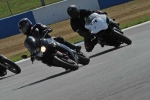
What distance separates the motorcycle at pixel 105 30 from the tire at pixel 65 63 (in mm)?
2052

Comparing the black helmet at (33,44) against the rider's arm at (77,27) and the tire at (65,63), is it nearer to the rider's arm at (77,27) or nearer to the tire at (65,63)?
the tire at (65,63)

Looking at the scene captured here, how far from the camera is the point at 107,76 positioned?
10.4 meters

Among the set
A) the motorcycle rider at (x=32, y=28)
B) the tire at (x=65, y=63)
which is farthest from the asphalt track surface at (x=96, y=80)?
the motorcycle rider at (x=32, y=28)

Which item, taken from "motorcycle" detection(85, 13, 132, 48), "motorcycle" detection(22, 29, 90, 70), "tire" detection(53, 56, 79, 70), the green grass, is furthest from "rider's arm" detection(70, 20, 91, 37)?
the green grass

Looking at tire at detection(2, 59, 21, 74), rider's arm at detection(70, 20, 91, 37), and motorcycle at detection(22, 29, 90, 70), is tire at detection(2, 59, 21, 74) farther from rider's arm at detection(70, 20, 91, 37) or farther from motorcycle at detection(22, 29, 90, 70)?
motorcycle at detection(22, 29, 90, 70)

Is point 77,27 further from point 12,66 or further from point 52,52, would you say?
point 52,52

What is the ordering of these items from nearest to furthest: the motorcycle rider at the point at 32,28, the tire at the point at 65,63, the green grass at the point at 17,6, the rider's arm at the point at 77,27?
the tire at the point at 65,63 < the motorcycle rider at the point at 32,28 < the rider's arm at the point at 77,27 < the green grass at the point at 17,6

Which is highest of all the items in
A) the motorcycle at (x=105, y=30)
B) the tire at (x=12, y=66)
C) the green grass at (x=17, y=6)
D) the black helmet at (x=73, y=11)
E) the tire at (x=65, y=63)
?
the black helmet at (x=73, y=11)

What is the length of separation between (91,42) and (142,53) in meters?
3.27

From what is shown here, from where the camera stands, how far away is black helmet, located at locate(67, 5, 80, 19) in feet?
47.0

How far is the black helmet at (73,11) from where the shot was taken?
14327 mm

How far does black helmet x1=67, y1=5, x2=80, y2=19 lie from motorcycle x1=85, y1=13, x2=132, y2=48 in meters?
0.36

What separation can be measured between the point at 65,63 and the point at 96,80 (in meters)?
2.21

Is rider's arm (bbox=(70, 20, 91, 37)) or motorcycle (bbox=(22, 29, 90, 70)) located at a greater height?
motorcycle (bbox=(22, 29, 90, 70))
